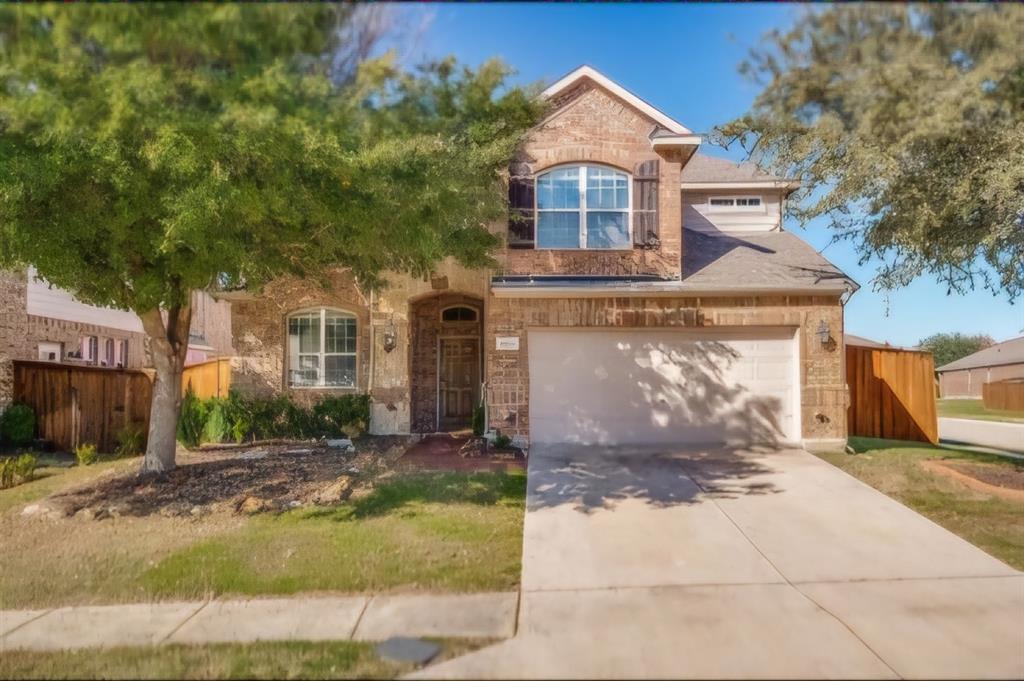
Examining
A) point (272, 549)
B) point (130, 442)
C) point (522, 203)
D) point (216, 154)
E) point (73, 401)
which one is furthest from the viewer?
point (73, 401)

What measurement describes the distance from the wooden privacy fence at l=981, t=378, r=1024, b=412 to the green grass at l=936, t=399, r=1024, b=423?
0.38m

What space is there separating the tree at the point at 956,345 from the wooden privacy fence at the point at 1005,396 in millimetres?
3744

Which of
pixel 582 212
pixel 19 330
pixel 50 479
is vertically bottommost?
pixel 50 479

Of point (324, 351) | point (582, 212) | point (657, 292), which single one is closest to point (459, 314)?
point (324, 351)

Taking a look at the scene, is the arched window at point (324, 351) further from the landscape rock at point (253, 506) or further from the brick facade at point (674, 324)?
the landscape rock at point (253, 506)

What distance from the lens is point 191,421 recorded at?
13.2 meters

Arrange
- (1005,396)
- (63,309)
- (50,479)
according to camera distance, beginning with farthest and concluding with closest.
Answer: (1005,396) < (63,309) < (50,479)

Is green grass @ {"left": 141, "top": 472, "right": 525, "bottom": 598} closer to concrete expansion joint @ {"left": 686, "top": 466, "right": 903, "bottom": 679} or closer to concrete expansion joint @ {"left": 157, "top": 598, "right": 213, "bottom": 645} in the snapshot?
concrete expansion joint @ {"left": 157, "top": 598, "right": 213, "bottom": 645}

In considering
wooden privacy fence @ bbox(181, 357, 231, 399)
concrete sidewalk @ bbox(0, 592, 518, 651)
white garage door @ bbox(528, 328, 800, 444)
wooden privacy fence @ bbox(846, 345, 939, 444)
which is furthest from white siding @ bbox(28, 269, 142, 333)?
wooden privacy fence @ bbox(846, 345, 939, 444)

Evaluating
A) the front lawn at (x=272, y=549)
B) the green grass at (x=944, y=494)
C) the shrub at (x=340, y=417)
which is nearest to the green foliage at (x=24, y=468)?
the front lawn at (x=272, y=549)

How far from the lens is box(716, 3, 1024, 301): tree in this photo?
12.6ft

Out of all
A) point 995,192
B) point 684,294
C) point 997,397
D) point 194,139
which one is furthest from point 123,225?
point 997,397

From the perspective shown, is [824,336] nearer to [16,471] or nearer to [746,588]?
[746,588]

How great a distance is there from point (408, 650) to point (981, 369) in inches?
1573
